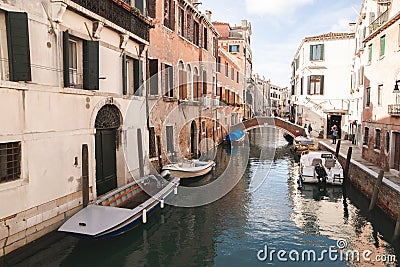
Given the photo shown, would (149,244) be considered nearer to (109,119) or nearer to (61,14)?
(109,119)

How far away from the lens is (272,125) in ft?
81.4

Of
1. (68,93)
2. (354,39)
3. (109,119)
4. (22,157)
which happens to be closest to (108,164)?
(109,119)

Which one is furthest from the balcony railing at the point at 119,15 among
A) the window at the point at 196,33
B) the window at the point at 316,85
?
the window at the point at 316,85

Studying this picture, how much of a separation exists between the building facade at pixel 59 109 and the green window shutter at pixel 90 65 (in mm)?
21

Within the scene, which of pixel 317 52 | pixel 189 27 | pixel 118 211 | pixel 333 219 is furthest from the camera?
pixel 317 52

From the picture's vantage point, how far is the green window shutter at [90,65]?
6910mm

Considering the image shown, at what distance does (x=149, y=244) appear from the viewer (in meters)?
6.62

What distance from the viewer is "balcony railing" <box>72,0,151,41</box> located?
7071 mm

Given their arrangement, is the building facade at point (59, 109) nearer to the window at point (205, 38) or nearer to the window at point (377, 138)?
the window at point (205, 38)

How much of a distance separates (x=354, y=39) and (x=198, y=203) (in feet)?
57.7

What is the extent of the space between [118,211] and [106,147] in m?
2.16

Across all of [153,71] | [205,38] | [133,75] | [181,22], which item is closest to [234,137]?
[205,38]

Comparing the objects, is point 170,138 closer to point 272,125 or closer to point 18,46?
point 18,46

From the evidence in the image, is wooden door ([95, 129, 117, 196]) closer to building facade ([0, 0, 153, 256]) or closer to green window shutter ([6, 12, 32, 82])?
building facade ([0, 0, 153, 256])
